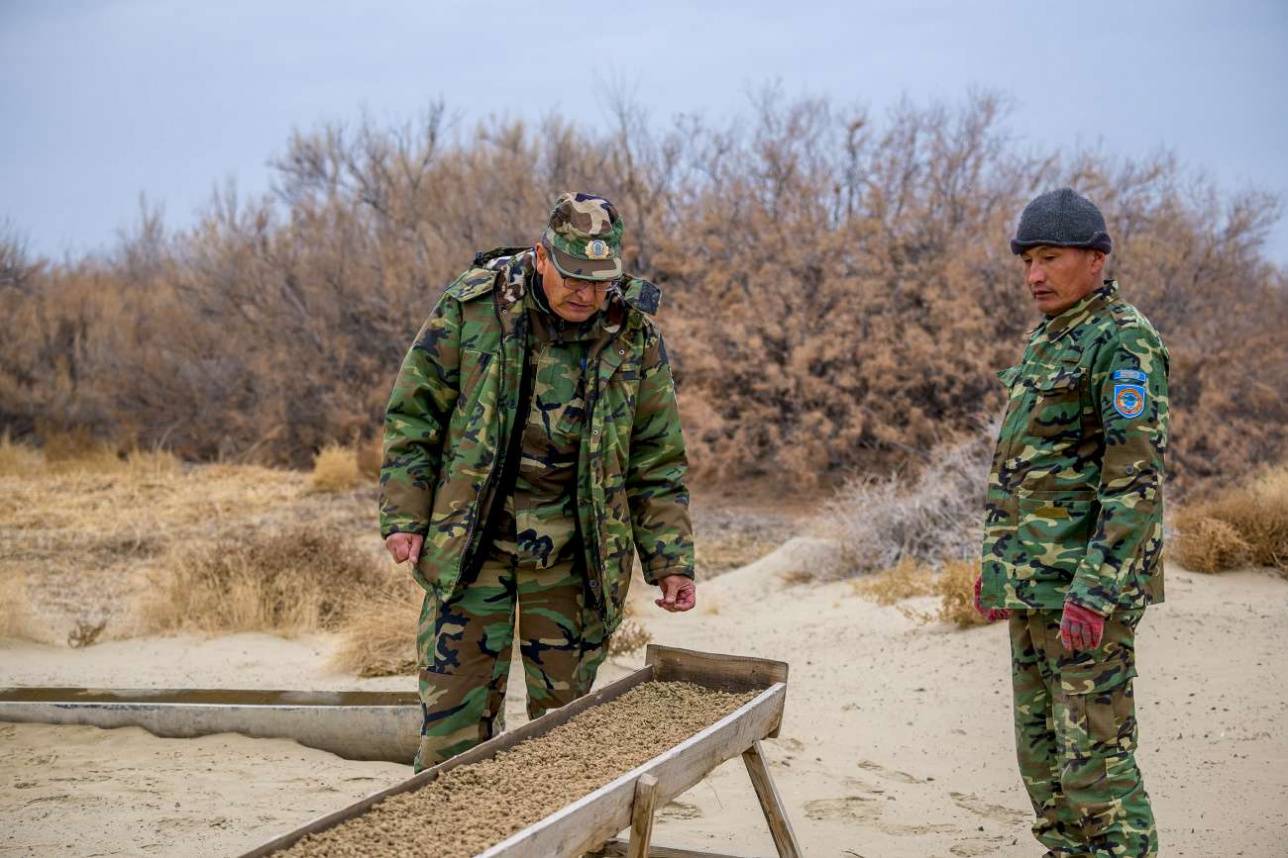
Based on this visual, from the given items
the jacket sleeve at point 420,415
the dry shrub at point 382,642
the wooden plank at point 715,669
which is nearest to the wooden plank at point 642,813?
the wooden plank at point 715,669

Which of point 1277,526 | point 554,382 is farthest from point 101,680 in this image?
point 1277,526

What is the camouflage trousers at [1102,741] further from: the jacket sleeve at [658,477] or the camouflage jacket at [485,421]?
the camouflage jacket at [485,421]

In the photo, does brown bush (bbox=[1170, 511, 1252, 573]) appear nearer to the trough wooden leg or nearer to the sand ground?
the sand ground

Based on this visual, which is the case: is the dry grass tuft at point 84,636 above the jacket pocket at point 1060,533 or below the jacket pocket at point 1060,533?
below

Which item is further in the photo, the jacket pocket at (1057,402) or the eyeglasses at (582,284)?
the eyeglasses at (582,284)

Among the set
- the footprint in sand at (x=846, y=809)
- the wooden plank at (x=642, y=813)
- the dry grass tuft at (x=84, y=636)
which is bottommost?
the footprint in sand at (x=846, y=809)

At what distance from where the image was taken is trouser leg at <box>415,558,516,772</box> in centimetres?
392

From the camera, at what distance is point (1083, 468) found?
143 inches

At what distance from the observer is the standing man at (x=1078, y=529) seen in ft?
11.3

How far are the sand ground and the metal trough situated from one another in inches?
2.6

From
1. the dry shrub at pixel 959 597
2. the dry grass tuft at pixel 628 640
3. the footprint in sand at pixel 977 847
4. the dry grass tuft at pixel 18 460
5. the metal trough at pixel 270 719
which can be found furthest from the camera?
the dry grass tuft at pixel 18 460

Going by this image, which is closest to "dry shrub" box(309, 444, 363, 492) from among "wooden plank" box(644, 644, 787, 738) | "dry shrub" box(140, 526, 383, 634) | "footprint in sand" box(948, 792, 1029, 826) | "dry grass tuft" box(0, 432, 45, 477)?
"dry grass tuft" box(0, 432, 45, 477)

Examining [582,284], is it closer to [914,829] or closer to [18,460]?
[914,829]

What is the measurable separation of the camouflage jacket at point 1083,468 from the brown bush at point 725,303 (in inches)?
290
